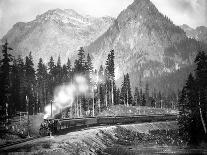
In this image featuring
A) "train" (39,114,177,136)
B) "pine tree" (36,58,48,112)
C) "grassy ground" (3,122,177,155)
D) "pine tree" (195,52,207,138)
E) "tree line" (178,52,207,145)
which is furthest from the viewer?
"pine tree" (36,58,48,112)

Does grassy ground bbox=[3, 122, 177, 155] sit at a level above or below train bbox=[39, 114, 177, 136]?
below

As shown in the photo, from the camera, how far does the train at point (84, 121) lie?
49056 millimetres

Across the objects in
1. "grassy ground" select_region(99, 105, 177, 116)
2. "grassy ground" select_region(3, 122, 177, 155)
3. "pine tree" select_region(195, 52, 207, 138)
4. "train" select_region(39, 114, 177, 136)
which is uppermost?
"pine tree" select_region(195, 52, 207, 138)

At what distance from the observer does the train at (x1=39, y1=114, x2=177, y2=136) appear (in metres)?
49.1

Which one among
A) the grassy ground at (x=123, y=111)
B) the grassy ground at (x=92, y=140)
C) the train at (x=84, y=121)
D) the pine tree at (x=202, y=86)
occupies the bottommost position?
the grassy ground at (x=92, y=140)

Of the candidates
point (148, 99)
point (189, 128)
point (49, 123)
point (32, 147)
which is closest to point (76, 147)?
point (32, 147)

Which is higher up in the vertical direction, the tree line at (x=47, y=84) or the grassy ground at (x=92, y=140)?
the tree line at (x=47, y=84)

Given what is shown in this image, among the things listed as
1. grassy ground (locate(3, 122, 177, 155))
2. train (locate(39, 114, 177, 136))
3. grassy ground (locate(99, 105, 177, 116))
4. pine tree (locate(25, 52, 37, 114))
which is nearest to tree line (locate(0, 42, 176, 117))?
pine tree (locate(25, 52, 37, 114))

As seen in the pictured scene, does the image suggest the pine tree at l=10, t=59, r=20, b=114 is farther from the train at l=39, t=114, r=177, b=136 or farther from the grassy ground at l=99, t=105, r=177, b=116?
the train at l=39, t=114, r=177, b=136

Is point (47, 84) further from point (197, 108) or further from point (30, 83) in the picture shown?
point (197, 108)

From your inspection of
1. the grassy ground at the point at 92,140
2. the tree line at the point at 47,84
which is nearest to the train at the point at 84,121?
the grassy ground at the point at 92,140

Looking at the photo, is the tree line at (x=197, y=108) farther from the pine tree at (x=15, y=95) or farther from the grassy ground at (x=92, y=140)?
the pine tree at (x=15, y=95)

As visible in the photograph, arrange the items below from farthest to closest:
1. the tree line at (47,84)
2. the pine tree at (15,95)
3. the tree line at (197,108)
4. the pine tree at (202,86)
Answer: the tree line at (47,84)
the pine tree at (15,95)
the tree line at (197,108)
the pine tree at (202,86)

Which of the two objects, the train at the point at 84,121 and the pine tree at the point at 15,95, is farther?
the pine tree at the point at 15,95
